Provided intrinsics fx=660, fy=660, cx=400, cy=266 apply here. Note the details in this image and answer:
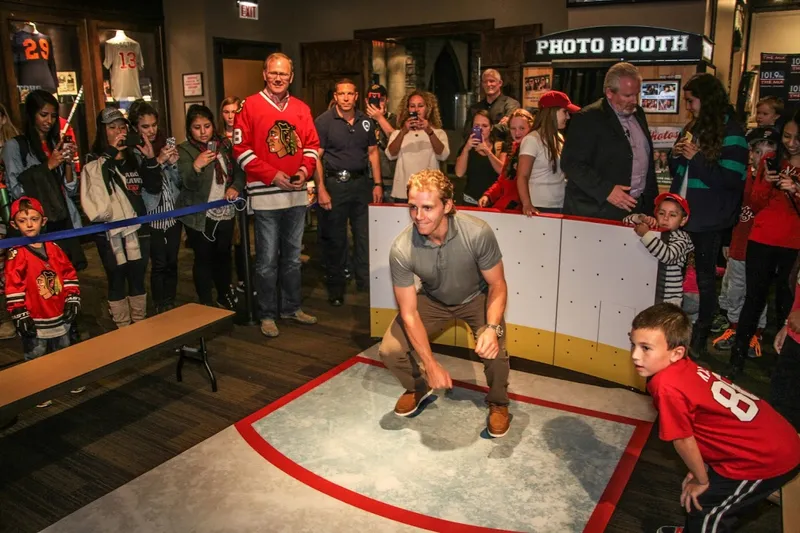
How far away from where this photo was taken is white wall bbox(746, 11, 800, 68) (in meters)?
12.0

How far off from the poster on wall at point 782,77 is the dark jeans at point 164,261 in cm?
776

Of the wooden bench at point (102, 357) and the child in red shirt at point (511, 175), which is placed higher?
the child in red shirt at point (511, 175)

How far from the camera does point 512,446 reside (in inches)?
131

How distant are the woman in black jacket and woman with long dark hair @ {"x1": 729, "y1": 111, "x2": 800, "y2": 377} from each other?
167mm

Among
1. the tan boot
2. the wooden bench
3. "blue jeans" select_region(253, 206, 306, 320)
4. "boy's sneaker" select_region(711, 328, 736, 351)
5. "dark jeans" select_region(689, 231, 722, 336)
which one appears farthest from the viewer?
the tan boot

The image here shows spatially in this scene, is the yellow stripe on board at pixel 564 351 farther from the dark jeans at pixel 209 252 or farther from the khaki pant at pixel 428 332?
the dark jeans at pixel 209 252

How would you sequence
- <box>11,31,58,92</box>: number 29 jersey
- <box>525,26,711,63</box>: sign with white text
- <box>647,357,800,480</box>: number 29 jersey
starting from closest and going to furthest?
1. <box>647,357,800,480</box>: number 29 jersey
2. <box>525,26,711,63</box>: sign with white text
3. <box>11,31,58,92</box>: number 29 jersey

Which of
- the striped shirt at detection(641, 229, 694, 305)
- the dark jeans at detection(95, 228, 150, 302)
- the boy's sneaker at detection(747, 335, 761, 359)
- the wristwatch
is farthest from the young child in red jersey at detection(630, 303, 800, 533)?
the dark jeans at detection(95, 228, 150, 302)

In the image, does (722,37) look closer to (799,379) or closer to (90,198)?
Answer: (799,379)

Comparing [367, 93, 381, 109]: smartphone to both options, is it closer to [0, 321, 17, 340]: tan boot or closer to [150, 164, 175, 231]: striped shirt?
[150, 164, 175, 231]: striped shirt

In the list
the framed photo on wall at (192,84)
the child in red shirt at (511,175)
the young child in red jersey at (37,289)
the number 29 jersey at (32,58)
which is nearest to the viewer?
the young child in red jersey at (37,289)

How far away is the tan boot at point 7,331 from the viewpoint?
5.09 meters

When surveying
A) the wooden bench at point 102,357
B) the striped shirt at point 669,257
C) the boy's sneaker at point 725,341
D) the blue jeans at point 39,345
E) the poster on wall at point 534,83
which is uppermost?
the poster on wall at point 534,83

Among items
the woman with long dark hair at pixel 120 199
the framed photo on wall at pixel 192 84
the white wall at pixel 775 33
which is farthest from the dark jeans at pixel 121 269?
the white wall at pixel 775 33
